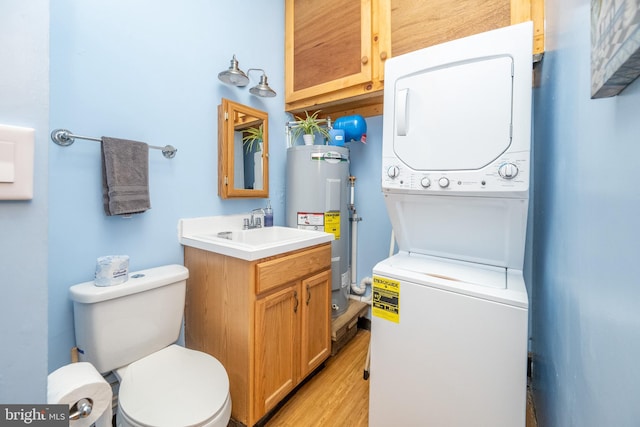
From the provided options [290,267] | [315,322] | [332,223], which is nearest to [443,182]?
[290,267]

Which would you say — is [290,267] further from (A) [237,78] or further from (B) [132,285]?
(A) [237,78]

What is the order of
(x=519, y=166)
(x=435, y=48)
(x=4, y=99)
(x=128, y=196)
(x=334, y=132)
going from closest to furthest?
(x=4, y=99) → (x=519, y=166) → (x=435, y=48) → (x=128, y=196) → (x=334, y=132)

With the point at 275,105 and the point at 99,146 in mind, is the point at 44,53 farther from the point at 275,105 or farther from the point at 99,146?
the point at 275,105

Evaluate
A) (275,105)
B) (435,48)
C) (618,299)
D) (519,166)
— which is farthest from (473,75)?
(275,105)

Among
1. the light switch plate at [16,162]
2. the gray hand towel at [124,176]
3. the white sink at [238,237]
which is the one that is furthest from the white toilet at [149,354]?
the light switch plate at [16,162]

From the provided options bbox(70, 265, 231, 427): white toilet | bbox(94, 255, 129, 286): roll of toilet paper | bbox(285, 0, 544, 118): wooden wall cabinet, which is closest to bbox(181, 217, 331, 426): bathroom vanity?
bbox(70, 265, 231, 427): white toilet

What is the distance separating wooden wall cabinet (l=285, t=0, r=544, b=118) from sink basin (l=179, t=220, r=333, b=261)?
105cm

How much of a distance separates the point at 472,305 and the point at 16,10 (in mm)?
1420

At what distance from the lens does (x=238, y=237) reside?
1811mm

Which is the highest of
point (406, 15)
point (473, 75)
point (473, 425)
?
point (406, 15)

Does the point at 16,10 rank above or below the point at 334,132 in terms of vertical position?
below

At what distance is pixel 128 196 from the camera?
127cm

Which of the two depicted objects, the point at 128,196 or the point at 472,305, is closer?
the point at 472,305

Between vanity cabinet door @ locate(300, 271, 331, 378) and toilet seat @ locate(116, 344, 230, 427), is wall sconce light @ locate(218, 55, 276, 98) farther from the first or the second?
toilet seat @ locate(116, 344, 230, 427)
